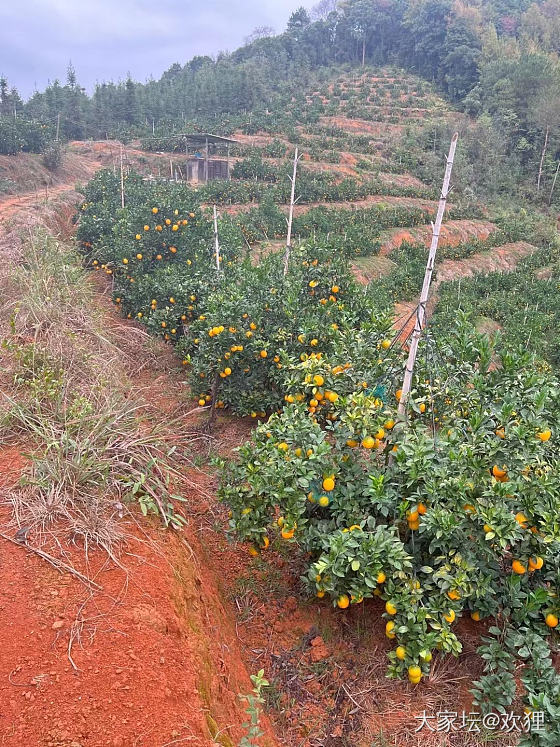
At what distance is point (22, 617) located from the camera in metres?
2.23

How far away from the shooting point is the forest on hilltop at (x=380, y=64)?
27.9 m

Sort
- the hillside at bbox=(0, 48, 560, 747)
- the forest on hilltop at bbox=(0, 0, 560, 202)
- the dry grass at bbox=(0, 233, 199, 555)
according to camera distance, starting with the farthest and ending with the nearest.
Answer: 1. the forest on hilltop at bbox=(0, 0, 560, 202)
2. the dry grass at bbox=(0, 233, 199, 555)
3. the hillside at bbox=(0, 48, 560, 747)

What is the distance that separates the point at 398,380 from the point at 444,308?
32.8 feet

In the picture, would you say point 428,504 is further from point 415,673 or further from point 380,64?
point 380,64

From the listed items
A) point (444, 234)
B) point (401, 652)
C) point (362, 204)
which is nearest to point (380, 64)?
point (362, 204)

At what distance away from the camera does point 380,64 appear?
49219 mm

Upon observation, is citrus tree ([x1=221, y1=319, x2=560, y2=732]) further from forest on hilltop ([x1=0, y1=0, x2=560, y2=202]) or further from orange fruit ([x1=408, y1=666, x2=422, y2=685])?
forest on hilltop ([x1=0, y1=0, x2=560, y2=202])

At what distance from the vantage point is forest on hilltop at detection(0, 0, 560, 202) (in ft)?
91.5

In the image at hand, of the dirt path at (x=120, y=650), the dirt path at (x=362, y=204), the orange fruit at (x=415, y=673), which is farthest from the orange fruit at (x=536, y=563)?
the dirt path at (x=362, y=204)

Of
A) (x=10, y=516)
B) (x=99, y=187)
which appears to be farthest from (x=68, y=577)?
(x=99, y=187)

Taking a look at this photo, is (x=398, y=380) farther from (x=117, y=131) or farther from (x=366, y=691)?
(x=117, y=131)

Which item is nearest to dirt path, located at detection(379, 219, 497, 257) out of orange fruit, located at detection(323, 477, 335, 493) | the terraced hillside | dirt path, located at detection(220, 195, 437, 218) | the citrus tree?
the terraced hillside

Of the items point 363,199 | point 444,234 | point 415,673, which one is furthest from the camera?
point 363,199

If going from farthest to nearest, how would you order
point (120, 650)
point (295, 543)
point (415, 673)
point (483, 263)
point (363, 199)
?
point (363, 199), point (483, 263), point (295, 543), point (415, 673), point (120, 650)
